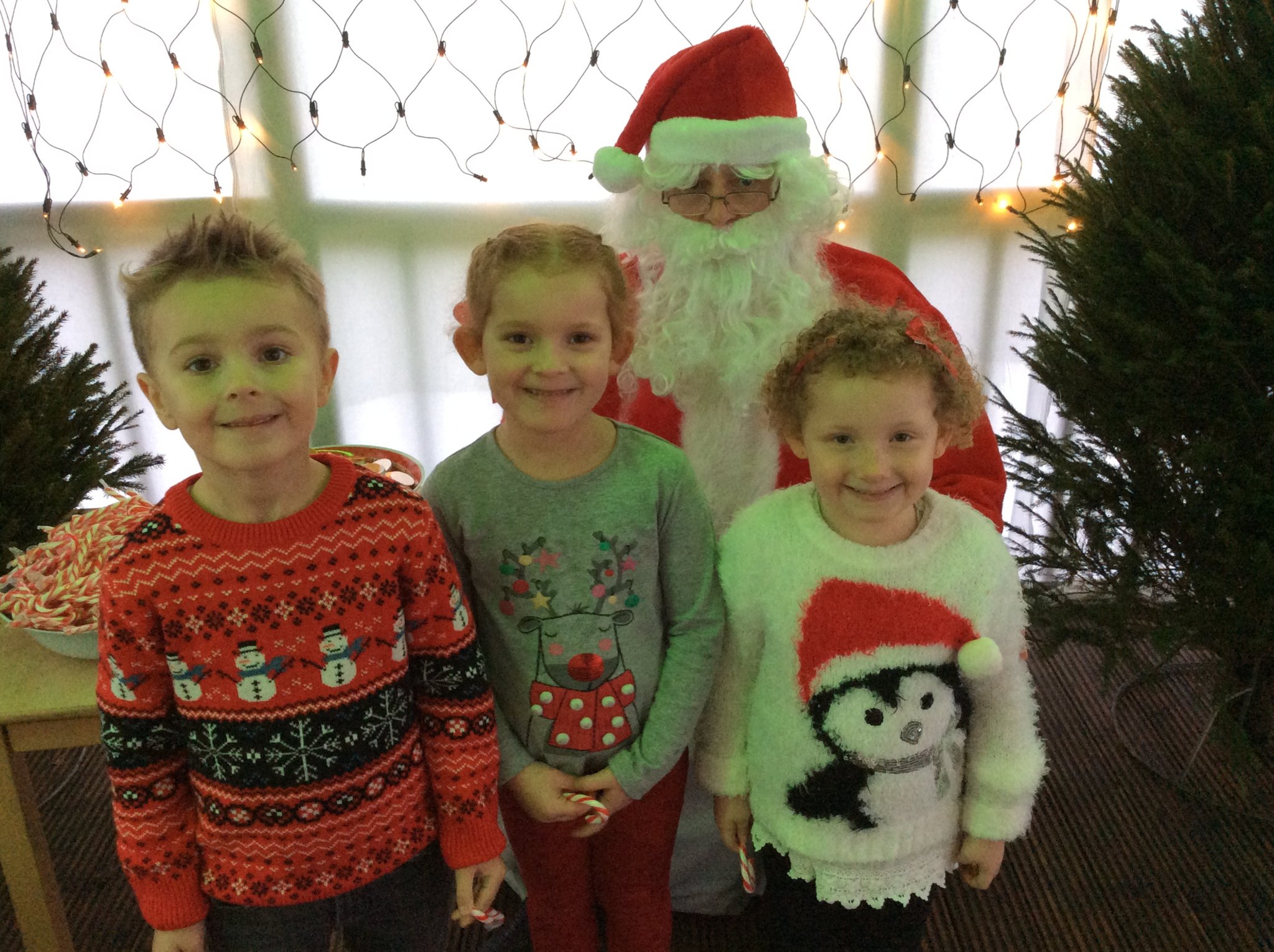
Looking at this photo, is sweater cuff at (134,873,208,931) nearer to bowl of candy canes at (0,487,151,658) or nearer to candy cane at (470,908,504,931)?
candy cane at (470,908,504,931)

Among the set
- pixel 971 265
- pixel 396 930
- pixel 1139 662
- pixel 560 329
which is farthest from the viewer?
pixel 971 265

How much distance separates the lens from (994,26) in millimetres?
2332

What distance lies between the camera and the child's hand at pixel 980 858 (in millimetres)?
1149

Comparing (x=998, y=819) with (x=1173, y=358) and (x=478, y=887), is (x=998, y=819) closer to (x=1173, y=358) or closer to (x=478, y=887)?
(x=478, y=887)

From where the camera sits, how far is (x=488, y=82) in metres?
2.29

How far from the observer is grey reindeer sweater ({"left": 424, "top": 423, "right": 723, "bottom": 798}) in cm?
109

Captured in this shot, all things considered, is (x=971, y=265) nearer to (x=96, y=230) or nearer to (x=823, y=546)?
(x=823, y=546)

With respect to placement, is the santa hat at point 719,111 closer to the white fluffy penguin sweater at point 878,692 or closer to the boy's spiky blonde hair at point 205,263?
the white fluffy penguin sweater at point 878,692

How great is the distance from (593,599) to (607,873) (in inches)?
18.3

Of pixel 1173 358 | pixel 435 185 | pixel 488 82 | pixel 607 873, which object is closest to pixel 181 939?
pixel 607 873

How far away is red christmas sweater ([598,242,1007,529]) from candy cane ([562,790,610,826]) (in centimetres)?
70

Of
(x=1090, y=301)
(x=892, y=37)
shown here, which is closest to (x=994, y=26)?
(x=892, y=37)

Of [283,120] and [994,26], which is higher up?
[994,26]

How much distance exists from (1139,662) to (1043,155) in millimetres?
1454
